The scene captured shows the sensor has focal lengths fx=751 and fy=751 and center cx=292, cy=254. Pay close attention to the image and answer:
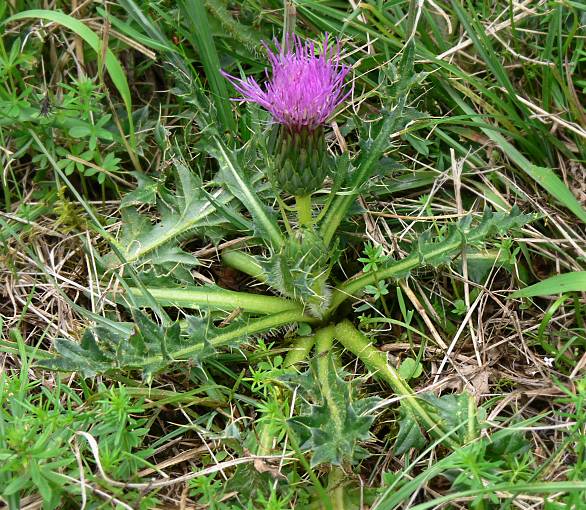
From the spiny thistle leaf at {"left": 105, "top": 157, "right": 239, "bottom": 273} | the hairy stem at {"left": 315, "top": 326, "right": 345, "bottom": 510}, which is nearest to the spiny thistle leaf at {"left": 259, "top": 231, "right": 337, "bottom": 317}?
the hairy stem at {"left": 315, "top": 326, "right": 345, "bottom": 510}

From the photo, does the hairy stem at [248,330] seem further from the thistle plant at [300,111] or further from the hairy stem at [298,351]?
the thistle plant at [300,111]

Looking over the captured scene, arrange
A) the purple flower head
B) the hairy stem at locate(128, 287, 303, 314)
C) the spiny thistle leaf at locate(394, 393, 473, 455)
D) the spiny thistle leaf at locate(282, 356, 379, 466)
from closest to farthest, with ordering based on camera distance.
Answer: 1. the spiny thistle leaf at locate(282, 356, 379, 466)
2. the spiny thistle leaf at locate(394, 393, 473, 455)
3. the purple flower head
4. the hairy stem at locate(128, 287, 303, 314)

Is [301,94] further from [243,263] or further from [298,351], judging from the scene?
[298,351]

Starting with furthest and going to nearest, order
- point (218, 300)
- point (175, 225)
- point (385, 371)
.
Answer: point (175, 225) < point (218, 300) < point (385, 371)

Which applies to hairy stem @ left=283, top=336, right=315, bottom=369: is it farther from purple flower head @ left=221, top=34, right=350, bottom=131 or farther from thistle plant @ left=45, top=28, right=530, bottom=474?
purple flower head @ left=221, top=34, right=350, bottom=131

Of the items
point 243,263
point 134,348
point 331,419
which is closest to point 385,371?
point 331,419

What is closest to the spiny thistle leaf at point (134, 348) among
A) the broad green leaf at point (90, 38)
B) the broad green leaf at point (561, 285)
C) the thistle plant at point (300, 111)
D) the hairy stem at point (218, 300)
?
the hairy stem at point (218, 300)

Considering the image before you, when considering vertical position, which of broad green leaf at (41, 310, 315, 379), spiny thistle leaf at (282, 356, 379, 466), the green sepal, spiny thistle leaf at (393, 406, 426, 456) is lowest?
spiny thistle leaf at (393, 406, 426, 456)
